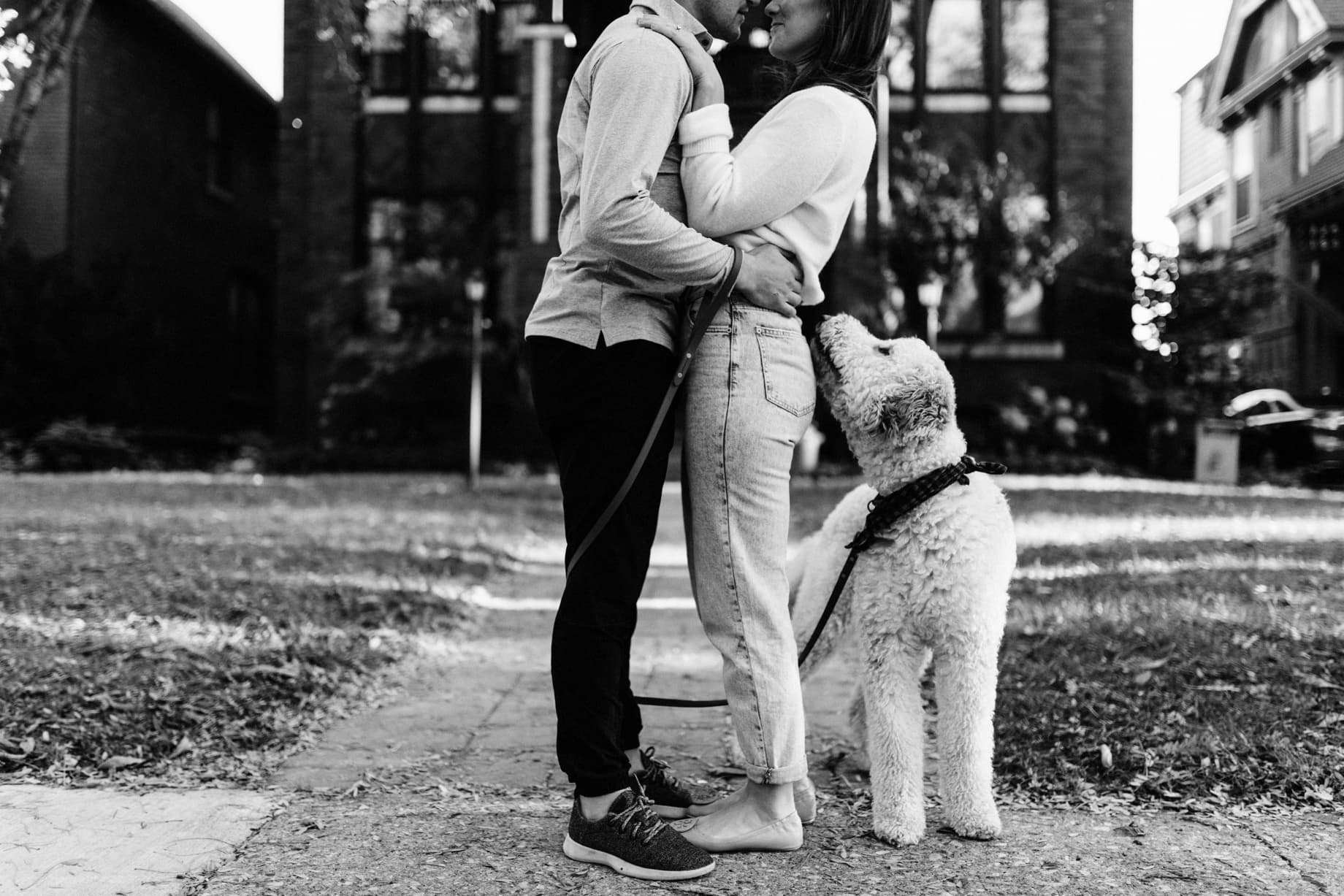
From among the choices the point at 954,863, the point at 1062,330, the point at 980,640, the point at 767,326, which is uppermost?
the point at 1062,330

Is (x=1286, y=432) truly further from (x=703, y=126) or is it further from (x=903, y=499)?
(x=703, y=126)

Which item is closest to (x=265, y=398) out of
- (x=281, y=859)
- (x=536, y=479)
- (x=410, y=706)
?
(x=536, y=479)

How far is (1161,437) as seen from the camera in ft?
54.2

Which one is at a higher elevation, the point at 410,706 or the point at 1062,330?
the point at 1062,330

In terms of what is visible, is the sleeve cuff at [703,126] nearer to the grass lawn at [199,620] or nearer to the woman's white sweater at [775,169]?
the woman's white sweater at [775,169]

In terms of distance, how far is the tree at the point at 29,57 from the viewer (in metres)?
6.71

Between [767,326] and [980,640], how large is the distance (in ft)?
2.98

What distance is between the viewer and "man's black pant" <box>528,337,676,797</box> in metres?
2.67

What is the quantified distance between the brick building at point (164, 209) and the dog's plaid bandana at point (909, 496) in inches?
644

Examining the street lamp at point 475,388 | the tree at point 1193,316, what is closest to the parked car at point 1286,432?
the tree at point 1193,316

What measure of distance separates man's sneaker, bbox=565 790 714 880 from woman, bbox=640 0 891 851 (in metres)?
0.14

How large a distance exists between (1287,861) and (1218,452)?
44.5ft

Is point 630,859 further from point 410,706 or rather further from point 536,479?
point 536,479

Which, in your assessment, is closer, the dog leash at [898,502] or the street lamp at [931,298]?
the dog leash at [898,502]
